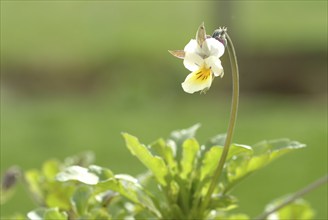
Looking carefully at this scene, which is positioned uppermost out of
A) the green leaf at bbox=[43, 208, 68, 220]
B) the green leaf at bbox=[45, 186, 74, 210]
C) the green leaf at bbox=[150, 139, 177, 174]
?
the green leaf at bbox=[45, 186, 74, 210]

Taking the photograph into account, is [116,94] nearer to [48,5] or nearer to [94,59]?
[94,59]

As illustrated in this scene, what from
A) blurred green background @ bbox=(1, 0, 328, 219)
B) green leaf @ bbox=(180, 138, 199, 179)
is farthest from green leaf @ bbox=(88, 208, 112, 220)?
blurred green background @ bbox=(1, 0, 328, 219)

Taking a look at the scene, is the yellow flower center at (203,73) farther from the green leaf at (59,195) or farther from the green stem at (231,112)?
the green leaf at (59,195)

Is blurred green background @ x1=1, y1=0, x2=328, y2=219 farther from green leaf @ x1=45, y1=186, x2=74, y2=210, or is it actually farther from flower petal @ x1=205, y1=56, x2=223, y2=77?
flower petal @ x1=205, y1=56, x2=223, y2=77

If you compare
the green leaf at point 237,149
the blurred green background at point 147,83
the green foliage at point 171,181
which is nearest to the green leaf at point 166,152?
the green foliage at point 171,181

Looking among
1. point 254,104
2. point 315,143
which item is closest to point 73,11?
point 254,104

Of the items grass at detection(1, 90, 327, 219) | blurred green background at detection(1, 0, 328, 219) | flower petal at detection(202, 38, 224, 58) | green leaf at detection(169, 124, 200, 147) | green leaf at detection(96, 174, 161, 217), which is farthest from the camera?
blurred green background at detection(1, 0, 328, 219)
